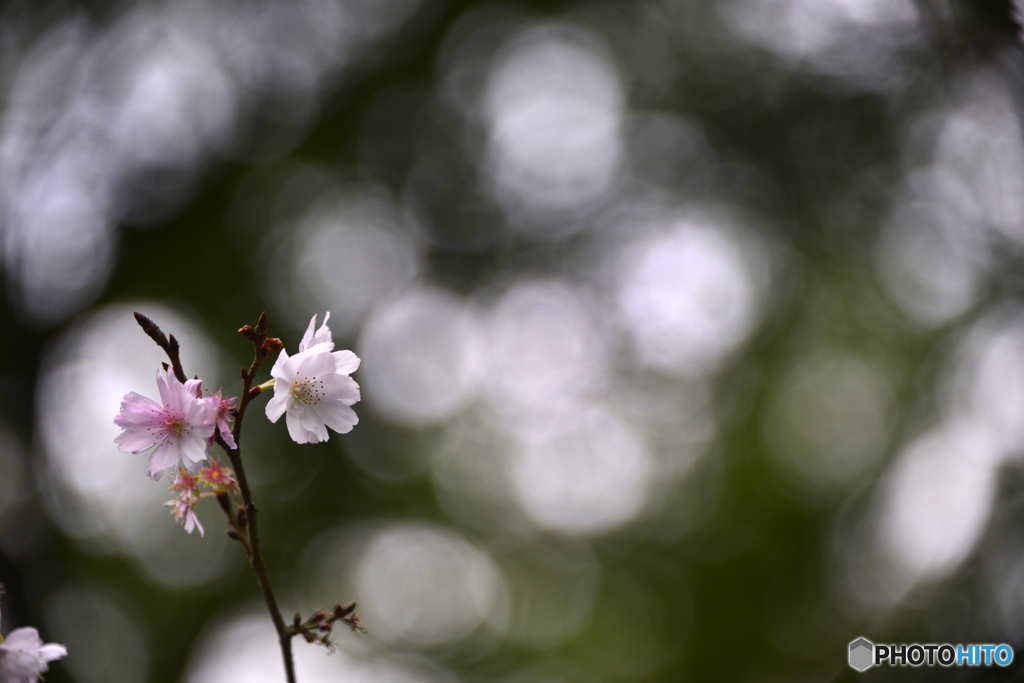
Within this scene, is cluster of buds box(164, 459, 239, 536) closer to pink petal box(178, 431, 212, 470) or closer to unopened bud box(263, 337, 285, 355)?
pink petal box(178, 431, 212, 470)

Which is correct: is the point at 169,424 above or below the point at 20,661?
above

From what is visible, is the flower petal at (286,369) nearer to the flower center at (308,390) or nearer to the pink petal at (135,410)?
the flower center at (308,390)

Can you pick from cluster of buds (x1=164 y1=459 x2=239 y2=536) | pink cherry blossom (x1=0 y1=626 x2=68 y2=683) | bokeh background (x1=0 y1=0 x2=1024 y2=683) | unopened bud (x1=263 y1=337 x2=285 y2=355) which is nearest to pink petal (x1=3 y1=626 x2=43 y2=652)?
pink cherry blossom (x1=0 y1=626 x2=68 y2=683)

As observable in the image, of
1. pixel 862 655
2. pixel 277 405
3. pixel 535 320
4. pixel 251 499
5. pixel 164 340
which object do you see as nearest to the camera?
pixel 251 499

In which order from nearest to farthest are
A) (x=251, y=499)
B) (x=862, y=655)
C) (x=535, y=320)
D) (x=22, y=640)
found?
(x=251, y=499) < (x=22, y=640) < (x=862, y=655) < (x=535, y=320)

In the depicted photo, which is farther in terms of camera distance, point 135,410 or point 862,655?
point 862,655

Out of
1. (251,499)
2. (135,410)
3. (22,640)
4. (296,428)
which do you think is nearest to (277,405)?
(296,428)

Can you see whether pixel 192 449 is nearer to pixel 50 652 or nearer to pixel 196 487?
pixel 196 487
